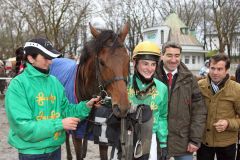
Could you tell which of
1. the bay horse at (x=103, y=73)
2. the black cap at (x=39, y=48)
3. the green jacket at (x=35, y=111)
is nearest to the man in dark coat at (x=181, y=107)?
the bay horse at (x=103, y=73)

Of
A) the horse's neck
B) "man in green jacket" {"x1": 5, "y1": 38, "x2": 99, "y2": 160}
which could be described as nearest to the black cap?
"man in green jacket" {"x1": 5, "y1": 38, "x2": 99, "y2": 160}

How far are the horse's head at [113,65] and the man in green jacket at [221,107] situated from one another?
92 cm

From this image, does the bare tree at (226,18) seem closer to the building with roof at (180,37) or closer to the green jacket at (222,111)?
the building with roof at (180,37)

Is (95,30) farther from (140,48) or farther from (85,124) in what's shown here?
(85,124)

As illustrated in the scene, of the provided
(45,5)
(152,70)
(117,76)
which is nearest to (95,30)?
(117,76)

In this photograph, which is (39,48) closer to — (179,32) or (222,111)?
(222,111)

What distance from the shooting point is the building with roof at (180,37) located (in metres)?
42.9

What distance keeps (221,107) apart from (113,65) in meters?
1.20

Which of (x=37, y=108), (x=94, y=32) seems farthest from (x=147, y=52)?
(x=37, y=108)

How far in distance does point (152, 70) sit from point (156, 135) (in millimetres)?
585

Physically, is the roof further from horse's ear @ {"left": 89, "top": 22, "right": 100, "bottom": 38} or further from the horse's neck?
horse's ear @ {"left": 89, "top": 22, "right": 100, "bottom": 38}

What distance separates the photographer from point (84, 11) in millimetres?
29047

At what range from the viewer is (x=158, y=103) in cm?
294

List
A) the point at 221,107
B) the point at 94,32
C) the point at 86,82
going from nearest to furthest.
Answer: the point at 221,107
the point at 94,32
the point at 86,82
